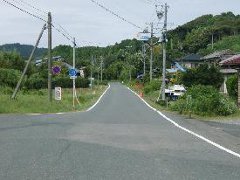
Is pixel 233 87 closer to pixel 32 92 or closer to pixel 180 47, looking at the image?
pixel 32 92

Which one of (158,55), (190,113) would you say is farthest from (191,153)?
(158,55)

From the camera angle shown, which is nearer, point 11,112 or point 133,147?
point 133,147

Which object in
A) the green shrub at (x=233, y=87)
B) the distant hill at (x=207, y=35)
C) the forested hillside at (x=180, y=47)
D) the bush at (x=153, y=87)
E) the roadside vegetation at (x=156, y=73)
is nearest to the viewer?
the roadside vegetation at (x=156, y=73)

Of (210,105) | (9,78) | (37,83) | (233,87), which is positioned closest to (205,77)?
(233,87)

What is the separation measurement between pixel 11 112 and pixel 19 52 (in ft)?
245

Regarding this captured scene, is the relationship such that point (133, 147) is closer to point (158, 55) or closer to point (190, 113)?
point (190, 113)

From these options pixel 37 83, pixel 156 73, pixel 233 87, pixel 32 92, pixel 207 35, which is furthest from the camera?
pixel 207 35

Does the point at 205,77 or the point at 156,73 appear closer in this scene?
the point at 205,77

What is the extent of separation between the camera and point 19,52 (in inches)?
4013

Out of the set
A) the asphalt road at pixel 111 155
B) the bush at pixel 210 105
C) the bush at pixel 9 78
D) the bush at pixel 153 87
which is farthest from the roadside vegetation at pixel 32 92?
the asphalt road at pixel 111 155

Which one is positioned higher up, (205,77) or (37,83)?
(205,77)

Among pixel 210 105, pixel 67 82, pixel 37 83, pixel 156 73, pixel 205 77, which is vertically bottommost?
pixel 210 105

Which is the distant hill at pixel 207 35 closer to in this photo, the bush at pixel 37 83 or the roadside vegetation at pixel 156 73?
the roadside vegetation at pixel 156 73

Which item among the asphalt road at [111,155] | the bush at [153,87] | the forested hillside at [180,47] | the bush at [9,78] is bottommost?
the asphalt road at [111,155]
